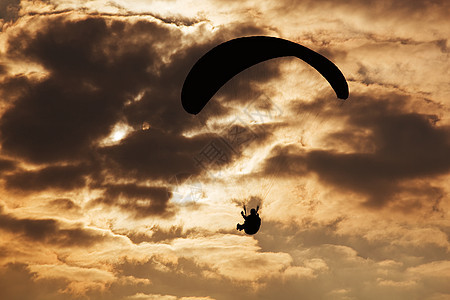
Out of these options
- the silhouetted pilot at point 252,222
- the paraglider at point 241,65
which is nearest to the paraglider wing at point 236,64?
the paraglider at point 241,65

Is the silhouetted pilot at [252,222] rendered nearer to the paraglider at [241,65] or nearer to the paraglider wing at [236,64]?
the paraglider at [241,65]

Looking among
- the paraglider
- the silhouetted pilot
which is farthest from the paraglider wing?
the silhouetted pilot

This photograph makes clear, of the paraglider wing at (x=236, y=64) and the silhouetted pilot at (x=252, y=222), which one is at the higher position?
the paraglider wing at (x=236, y=64)

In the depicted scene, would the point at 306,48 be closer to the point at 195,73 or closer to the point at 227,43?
the point at 227,43

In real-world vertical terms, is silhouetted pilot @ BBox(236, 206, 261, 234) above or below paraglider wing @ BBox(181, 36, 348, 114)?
below

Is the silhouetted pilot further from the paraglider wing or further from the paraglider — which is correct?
the paraglider wing

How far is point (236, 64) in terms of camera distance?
21.1 meters

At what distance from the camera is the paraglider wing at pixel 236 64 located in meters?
20.2

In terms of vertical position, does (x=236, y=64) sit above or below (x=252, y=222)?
above

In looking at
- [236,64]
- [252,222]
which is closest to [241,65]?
[236,64]

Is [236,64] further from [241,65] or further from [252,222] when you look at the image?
[252,222]

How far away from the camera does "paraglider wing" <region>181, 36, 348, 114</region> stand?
20203mm

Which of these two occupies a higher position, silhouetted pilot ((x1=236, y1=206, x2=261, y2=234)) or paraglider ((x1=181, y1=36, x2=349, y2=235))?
paraglider ((x1=181, y1=36, x2=349, y2=235))

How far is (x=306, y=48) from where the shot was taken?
20.2m
